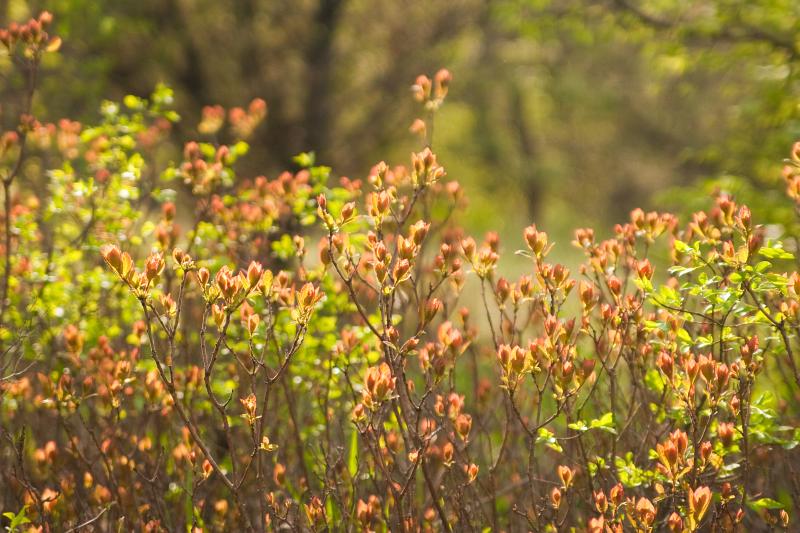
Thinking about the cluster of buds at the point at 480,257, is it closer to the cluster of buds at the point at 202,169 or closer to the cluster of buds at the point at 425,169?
the cluster of buds at the point at 425,169

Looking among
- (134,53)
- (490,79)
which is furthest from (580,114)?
(134,53)

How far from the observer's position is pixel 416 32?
1074 cm

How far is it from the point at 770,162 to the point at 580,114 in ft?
59.2

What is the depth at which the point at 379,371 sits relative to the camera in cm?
237

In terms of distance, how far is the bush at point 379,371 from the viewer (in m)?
2.35

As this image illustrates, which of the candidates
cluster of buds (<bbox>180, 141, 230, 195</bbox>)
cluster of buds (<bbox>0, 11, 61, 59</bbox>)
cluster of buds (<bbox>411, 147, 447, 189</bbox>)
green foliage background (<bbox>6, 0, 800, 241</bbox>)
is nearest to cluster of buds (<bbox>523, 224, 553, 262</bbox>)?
cluster of buds (<bbox>411, 147, 447, 189</bbox>)

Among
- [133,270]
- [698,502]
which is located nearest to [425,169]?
[133,270]

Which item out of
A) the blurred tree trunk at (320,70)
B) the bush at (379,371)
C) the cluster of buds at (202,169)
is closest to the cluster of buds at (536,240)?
the bush at (379,371)

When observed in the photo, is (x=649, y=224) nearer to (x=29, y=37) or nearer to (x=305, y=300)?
(x=305, y=300)

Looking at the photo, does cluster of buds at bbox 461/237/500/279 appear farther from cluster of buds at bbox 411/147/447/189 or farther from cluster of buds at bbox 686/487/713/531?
cluster of buds at bbox 686/487/713/531

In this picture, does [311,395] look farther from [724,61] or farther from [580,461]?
[724,61]

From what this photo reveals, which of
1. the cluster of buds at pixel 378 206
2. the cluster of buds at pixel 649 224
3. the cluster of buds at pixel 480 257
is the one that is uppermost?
the cluster of buds at pixel 649 224

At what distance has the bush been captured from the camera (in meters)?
2.35

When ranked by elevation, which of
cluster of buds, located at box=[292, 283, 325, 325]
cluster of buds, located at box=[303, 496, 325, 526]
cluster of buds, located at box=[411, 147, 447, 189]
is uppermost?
cluster of buds, located at box=[411, 147, 447, 189]
